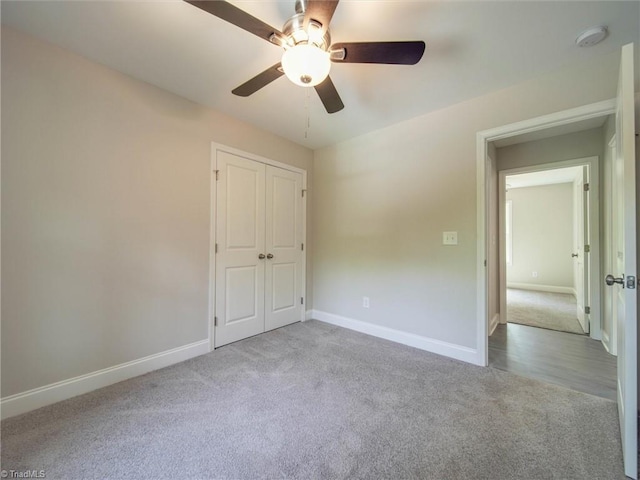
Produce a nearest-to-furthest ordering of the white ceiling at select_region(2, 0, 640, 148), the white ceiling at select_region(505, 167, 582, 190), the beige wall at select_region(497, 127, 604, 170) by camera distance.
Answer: the white ceiling at select_region(2, 0, 640, 148), the beige wall at select_region(497, 127, 604, 170), the white ceiling at select_region(505, 167, 582, 190)

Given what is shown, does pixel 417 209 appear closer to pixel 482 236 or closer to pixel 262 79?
pixel 482 236

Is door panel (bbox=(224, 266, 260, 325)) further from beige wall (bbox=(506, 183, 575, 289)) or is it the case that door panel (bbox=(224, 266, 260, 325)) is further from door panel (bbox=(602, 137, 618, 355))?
beige wall (bbox=(506, 183, 575, 289))

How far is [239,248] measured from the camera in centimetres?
283

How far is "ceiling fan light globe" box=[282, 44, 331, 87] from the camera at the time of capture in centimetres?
124

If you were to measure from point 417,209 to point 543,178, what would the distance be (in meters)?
4.36

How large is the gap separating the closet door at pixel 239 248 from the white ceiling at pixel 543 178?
15.1 feet

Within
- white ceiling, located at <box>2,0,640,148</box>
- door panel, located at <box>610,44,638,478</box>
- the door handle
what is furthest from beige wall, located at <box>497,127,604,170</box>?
the door handle

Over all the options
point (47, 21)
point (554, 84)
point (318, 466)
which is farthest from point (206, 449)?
point (554, 84)

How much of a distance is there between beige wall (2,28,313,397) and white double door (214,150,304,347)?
0.64 ft

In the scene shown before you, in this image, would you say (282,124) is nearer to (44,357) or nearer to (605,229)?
(44,357)

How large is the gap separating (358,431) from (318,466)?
0.33m

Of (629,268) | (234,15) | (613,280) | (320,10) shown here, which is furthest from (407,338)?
(234,15)

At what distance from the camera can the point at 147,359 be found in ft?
7.04

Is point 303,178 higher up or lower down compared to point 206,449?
higher up
